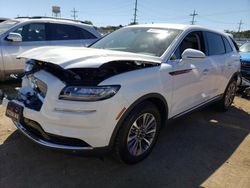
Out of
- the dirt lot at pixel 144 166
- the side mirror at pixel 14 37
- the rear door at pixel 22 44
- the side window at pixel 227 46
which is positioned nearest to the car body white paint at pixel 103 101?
the dirt lot at pixel 144 166

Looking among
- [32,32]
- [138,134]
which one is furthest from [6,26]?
[138,134]

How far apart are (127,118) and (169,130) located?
6.06 feet

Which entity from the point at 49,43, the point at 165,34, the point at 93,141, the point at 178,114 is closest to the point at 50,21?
the point at 49,43

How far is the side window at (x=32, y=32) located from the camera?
6.66 metres

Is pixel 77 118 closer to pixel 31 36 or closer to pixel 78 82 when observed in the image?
pixel 78 82

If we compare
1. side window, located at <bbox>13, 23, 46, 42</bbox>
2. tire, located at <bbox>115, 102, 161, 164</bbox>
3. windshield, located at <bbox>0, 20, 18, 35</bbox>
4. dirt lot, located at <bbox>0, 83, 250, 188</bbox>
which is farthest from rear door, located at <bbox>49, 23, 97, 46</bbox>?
tire, located at <bbox>115, 102, 161, 164</bbox>

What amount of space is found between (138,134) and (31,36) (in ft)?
15.1

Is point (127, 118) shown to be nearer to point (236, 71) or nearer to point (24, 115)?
point (24, 115)

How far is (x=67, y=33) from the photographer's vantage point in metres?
7.47

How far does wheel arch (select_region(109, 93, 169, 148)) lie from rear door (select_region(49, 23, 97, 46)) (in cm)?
437

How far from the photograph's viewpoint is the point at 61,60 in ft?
9.50

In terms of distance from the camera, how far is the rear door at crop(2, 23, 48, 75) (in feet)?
20.8

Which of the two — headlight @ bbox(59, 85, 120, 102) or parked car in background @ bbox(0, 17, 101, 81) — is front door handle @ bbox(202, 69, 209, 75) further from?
parked car in background @ bbox(0, 17, 101, 81)

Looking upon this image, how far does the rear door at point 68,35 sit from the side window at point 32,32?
0.72 ft
